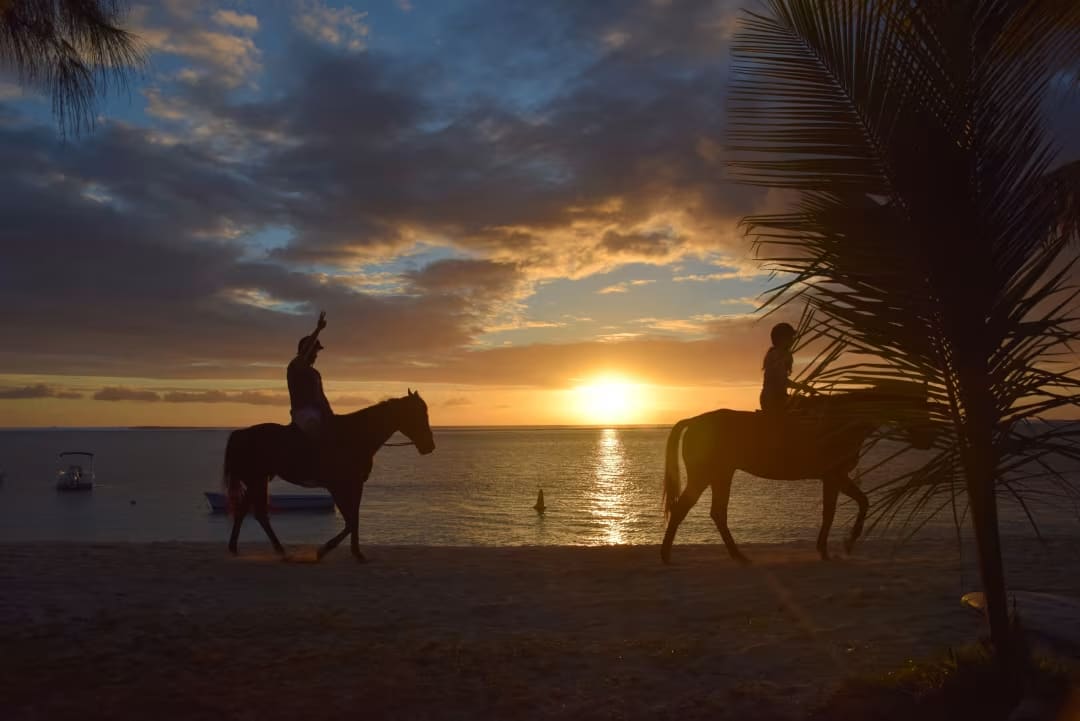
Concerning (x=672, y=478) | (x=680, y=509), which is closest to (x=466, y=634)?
(x=680, y=509)

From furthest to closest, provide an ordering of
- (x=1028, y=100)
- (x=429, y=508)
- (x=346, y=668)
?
(x=429, y=508) → (x=346, y=668) → (x=1028, y=100)

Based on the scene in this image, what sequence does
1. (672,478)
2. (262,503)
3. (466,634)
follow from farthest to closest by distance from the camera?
(262,503) → (672,478) → (466,634)

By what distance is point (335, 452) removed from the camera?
11578 mm

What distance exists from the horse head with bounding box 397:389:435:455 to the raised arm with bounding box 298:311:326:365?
1621mm

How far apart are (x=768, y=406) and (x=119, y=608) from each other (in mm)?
7612

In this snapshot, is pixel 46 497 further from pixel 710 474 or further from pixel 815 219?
pixel 815 219

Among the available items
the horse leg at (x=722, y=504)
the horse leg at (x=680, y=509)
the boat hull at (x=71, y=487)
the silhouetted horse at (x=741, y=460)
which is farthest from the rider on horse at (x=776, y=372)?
the boat hull at (x=71, y=487)

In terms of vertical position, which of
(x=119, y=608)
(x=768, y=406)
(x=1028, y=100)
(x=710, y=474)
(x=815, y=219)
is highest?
(x=1028, y=100)

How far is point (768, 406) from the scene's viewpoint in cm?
998

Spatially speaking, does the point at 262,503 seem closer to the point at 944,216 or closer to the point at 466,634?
the point at 466,634

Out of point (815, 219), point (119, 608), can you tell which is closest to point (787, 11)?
point (815, 219)

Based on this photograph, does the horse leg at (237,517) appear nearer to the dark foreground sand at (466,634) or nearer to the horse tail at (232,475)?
the horse tail at (232,475)

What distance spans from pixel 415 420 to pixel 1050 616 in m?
8.48

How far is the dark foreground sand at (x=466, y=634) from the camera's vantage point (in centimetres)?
480
